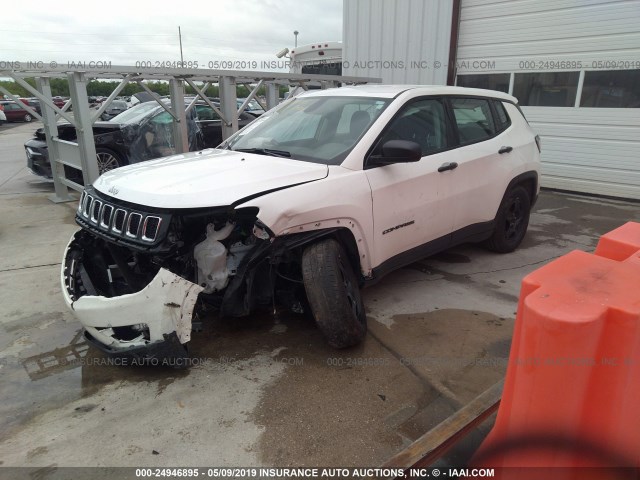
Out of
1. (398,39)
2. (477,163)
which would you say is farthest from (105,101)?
(398,39)

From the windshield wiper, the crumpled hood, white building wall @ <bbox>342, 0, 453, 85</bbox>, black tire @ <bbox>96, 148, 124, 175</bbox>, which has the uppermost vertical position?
white building wall @ <bbox>342, 0, 453, 85</bbox>

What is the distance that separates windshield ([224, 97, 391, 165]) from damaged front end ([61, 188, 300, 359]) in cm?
86

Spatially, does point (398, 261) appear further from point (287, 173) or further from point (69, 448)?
point (69, 448)

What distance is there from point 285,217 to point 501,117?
9.84 ft

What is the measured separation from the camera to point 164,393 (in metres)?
2.75

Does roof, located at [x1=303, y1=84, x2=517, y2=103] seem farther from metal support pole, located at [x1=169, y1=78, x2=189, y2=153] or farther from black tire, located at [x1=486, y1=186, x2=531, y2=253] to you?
metal support pole, located at [x1=169, y1=78, x2=189, y2=153]

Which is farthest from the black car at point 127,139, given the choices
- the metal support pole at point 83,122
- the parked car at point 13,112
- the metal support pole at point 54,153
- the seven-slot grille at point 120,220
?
the parked car at point 13,112

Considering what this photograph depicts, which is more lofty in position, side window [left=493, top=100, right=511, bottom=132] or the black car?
side window [left=493, top=100, right=511, bottom=132]

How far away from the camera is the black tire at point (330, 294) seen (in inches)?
114

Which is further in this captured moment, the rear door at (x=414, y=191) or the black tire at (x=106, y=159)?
the black tire at (x=106, y=159)

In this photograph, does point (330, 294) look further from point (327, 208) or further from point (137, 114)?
point (137, 114)

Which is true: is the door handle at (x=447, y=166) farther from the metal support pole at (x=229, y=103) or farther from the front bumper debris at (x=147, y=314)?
the metal support pole at (x=229, y=103)

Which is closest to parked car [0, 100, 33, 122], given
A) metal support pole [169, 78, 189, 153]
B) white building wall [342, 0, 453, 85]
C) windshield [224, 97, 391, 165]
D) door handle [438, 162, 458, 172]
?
white building wall [342, 0, 453, 85]

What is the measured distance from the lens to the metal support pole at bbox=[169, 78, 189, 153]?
652 cm
